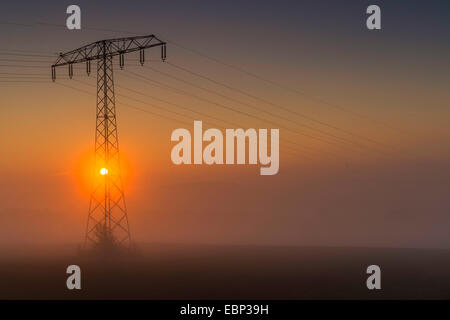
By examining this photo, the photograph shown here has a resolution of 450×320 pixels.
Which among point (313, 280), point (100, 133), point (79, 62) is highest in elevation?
point (79, 62)

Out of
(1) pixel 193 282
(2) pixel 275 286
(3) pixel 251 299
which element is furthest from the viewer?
(1) pixel 193 282

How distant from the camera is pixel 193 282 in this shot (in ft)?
369

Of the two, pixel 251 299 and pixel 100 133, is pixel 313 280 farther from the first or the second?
pixel 100 133

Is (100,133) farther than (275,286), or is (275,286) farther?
(275,286)
